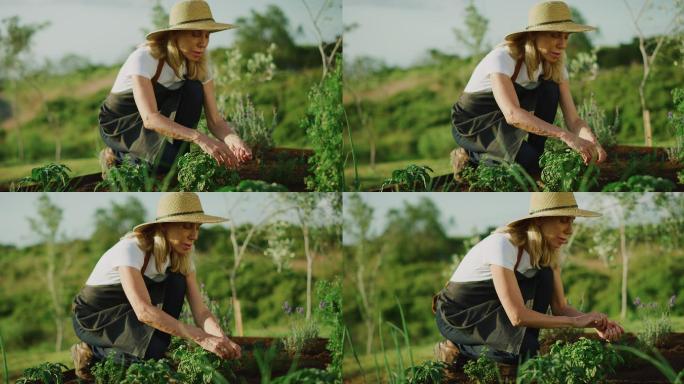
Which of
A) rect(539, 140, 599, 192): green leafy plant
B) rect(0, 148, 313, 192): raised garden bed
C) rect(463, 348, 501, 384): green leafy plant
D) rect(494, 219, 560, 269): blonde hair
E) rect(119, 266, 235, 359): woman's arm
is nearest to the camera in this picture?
rect(119, 266, 235, 359): woman's arm

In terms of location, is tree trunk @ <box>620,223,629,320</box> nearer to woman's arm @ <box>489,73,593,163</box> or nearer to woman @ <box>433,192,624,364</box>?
woman @ <box>433,192,624,364</box>

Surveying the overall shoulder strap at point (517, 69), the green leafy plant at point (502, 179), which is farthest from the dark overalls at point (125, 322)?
the overall shoulder strap at point (517, 69)

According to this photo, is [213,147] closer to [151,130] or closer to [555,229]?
[151,130]

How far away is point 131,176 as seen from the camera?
658 centimetres

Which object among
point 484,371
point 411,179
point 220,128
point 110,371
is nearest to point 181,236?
point 220,128

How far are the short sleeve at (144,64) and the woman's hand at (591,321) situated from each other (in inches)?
101

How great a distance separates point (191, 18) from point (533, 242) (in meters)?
2.18

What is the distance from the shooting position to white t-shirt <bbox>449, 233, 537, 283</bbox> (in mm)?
6211

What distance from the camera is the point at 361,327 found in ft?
23.4

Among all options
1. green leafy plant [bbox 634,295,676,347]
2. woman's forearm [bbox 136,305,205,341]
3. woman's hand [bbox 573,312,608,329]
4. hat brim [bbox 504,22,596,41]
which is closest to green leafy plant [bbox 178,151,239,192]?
woman's forearm [bbox 136,305,205,341]

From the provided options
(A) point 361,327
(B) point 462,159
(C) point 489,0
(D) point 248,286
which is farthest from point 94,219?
(C) point 489,0

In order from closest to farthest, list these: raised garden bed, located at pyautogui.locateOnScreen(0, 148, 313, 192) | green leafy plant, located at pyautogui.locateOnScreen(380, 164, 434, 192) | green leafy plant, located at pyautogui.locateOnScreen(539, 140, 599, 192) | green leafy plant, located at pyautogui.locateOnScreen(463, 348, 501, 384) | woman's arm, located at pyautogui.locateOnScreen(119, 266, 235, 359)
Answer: woman's arm, located at pyautogui.locateOnScreen(119, 266, 235, 359) → green leafy plant, located at pyautogui.locateOnScreen(463, 348, 501, 384) → green leafy plant, located at pyautogui.locateOnScreen(539, 140, 599, 192) → raised garden bed, located at pyautogui.locateOnScreen(0, 148, 313, 192) → green leafy plant, located at pyautogui.locateOnScreen(380, 164, 434, 192)

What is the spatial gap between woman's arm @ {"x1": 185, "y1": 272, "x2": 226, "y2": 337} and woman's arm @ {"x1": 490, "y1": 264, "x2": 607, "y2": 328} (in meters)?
1.51

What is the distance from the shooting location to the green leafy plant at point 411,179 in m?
6.82
